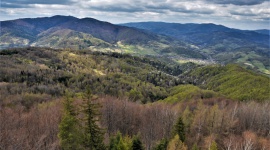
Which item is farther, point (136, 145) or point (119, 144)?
point (136, 145)

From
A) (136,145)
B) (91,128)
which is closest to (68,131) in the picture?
(91,128)

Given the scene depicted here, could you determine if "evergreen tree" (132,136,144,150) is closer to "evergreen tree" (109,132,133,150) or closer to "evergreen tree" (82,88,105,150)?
"evergreen tree" (109,132,133,150)

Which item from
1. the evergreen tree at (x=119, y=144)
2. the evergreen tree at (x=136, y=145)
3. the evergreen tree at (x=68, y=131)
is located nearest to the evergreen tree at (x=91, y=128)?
the evergreen tree at (x=68, y=131)

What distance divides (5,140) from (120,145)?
18.6 m

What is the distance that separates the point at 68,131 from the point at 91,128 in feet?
12.0

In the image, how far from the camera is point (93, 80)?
188000 mm

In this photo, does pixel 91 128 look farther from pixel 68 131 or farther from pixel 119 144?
pixel 119 144

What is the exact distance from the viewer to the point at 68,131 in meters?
35.7

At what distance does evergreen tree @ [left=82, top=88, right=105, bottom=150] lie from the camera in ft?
113

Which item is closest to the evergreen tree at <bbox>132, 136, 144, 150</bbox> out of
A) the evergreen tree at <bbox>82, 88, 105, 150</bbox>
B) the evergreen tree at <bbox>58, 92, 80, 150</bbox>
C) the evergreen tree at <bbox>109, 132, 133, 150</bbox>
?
the evergreen tree at <bbox>109, 132, 133, 150</bbox>

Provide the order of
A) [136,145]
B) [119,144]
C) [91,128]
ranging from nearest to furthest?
1. [91,128]
2. [119,144]
3. [136,145]

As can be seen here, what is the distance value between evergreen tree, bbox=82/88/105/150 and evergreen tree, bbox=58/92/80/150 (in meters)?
1.39

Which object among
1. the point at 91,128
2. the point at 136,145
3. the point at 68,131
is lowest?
the point at 136,145

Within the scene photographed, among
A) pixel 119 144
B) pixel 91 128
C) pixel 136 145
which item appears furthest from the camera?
pixel 136 145
